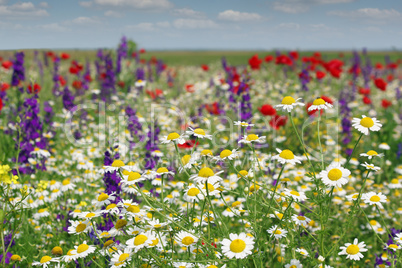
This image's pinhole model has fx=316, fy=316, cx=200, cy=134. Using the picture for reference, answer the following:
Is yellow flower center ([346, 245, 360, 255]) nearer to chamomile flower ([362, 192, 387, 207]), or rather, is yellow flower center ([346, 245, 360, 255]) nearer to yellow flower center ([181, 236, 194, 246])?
chamomile flower ([362, 192, 387, 207])

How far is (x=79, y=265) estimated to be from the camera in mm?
2418

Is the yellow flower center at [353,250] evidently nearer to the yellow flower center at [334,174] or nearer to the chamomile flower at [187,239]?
the yellow flower center at [334,174]

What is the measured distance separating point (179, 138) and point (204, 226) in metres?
0.98

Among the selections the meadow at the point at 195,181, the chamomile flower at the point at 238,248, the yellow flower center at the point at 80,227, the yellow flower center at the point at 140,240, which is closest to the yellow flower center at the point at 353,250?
the meadow at the point at 195,181

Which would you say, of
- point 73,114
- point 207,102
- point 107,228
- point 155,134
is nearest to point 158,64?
point 207,102

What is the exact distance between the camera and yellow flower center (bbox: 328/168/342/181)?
5.76ft

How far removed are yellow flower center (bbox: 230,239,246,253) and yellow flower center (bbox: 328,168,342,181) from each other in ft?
2.03

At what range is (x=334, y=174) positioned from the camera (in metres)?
1.76

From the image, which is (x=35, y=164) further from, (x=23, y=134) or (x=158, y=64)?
(x=158, y=64)

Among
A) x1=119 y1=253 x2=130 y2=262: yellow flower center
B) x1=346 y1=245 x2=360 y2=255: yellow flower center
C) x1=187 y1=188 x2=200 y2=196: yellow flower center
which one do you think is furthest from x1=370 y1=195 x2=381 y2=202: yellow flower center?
x1=119 y1=253 x2=130 y2=262: yellow flower center

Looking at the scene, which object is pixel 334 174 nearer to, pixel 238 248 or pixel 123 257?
pixel 238 248

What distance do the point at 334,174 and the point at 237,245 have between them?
2.23ft

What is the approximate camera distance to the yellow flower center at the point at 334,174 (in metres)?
1.76

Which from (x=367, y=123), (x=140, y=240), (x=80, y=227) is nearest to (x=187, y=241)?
(x=140, y=240)
